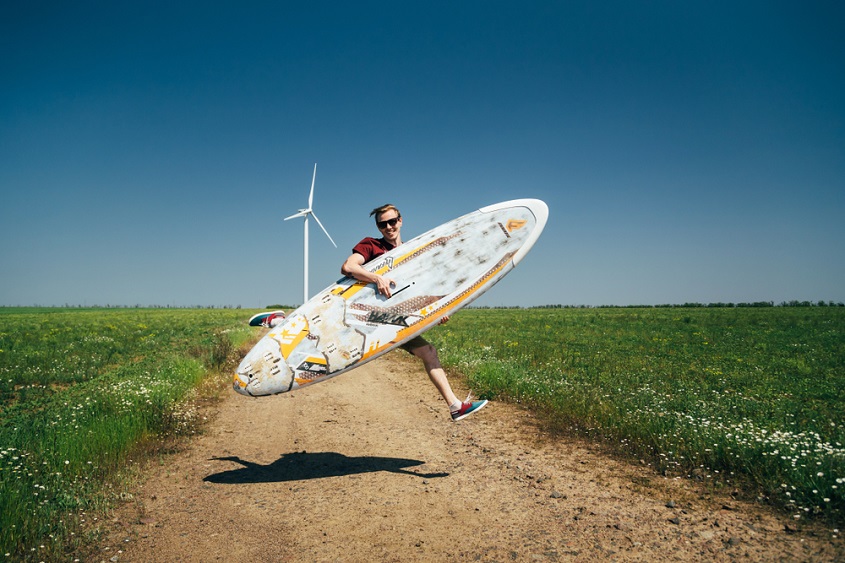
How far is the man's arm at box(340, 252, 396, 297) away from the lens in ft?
19.1

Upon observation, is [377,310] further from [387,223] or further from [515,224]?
[515,224]

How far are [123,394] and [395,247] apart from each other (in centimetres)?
605

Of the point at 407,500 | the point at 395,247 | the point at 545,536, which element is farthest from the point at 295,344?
the point at 545,536

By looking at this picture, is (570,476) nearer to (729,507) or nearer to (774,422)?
(729,507)

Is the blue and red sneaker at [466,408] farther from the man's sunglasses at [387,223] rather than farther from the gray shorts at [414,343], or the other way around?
the man's sunglasses at [387,223]

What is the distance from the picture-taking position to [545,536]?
433cm

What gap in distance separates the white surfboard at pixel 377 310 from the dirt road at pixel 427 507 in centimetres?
137

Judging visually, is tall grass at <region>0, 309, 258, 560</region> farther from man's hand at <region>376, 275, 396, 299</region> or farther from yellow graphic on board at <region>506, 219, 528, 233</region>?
yellow graphic on board at <region>506, 219, 528, 233</region>

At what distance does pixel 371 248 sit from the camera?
6.20m

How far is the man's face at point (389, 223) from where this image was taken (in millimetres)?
6121

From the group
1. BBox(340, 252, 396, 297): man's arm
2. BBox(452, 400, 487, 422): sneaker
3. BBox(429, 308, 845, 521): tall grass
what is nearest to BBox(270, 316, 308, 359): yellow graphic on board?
BBox(340, 252, 396, 297): man's arm

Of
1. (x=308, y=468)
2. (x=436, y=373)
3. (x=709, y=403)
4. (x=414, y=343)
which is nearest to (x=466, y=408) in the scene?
(x=436, y=373)

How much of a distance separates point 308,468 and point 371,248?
3.15m

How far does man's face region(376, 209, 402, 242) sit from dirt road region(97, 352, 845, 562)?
3137 mm
